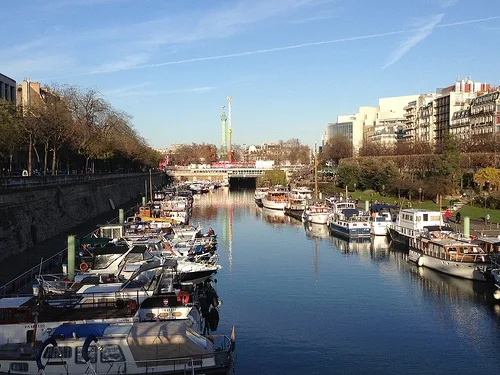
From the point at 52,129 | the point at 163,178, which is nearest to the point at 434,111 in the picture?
the point at 163,178

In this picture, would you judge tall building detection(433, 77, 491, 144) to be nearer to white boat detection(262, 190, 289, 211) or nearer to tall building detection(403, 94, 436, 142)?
tall building detection(403, 94, 436, 142)

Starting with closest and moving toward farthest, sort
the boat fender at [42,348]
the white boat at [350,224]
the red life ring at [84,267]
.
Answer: the boat fender at [42,348] → the red life ring at [84,267] → the white boat at [350,224]

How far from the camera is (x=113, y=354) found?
18875 mm

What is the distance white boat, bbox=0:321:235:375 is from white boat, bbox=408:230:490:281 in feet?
69.4

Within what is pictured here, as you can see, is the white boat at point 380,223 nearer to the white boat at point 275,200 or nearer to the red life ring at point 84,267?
the white boat at point 275,200

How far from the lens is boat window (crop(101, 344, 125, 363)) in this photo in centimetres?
1884

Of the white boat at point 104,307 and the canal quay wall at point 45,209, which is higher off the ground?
the canal quay wall at point 45,209

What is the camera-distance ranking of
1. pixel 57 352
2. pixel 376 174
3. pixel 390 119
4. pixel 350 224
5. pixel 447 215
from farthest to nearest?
pixel 390 119, pixel 376 174, pixel 447 215, pixel 350 224, pixel 57 352

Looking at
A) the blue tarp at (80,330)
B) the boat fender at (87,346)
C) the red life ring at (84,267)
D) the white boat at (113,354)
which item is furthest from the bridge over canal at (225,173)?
the boat fender at (87,346)

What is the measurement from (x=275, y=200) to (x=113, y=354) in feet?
236

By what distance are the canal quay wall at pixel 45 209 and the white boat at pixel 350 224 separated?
24348mm

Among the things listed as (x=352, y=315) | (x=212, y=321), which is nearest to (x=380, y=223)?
(x=352, y=315)

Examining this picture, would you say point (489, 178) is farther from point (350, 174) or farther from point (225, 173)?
point (225, 173)

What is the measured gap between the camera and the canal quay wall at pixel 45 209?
38344mm
